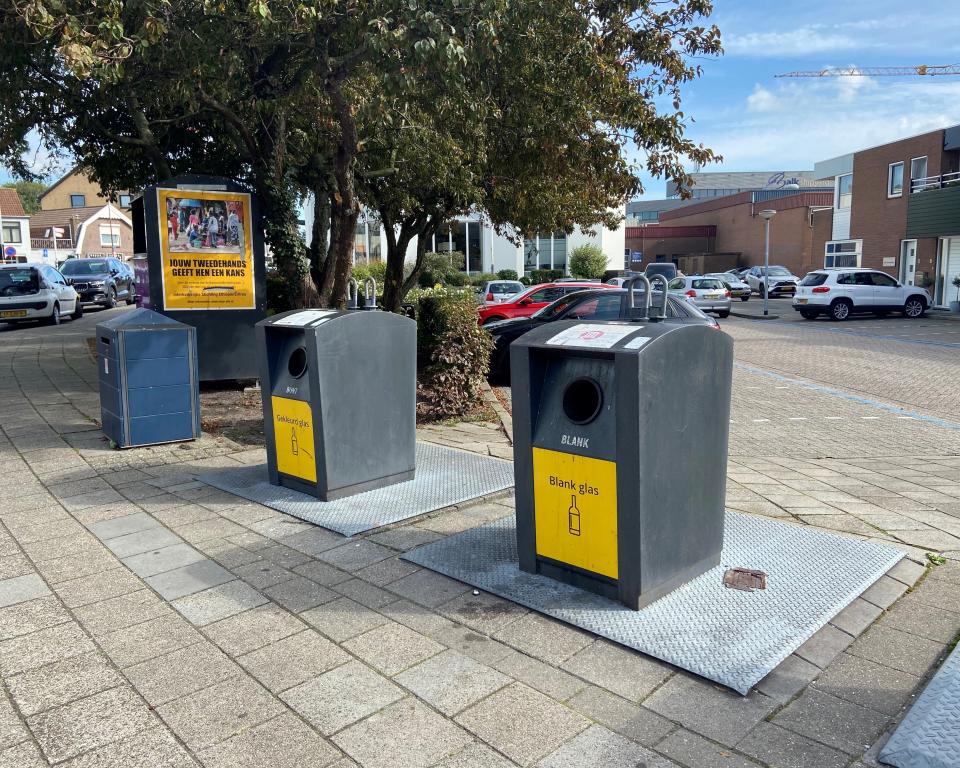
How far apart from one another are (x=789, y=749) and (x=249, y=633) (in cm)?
227

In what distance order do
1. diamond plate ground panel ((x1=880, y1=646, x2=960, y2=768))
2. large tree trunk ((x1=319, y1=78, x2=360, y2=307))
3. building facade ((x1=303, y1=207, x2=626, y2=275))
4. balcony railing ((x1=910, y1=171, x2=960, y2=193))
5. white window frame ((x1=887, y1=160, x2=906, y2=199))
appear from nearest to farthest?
diamond plate ground panel ((x1=880, y1=646, x2=960, y2=768))
large tree trunk ((x1=319, y1=78, x2=360, y2=307))
balcony railing ((x1=910, y1=171, x2=960, y2=193))
white window frame ((x1=887, y1=160, x2=906, y2=199))
building facade ((x1=303, y1=207, x2=626, y2=275))

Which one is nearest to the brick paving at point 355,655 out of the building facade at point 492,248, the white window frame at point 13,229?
the building facade at point 492,248

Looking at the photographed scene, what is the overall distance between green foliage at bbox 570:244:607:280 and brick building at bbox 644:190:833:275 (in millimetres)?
14195

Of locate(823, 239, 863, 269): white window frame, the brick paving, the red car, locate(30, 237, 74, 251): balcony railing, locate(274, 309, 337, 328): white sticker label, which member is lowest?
the brick paving

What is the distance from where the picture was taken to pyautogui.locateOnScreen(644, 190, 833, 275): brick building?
49.7 meters

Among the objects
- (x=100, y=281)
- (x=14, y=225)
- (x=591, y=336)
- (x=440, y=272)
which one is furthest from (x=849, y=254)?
(x=14, y=225)

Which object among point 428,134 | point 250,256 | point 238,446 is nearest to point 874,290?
point 428,134

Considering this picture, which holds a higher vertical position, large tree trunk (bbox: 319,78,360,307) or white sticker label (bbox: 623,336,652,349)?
large tree trunk (bbox: 319,78,360,307)

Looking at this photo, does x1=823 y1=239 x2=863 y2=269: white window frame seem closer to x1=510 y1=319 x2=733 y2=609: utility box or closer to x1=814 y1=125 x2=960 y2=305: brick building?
x1=814 y1=125 x2=960 y2=305: brick building

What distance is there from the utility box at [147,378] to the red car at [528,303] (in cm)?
892

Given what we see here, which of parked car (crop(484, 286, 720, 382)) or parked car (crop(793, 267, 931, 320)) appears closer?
parked car (crop(484, 286, 720, 382))

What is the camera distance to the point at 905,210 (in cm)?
3070

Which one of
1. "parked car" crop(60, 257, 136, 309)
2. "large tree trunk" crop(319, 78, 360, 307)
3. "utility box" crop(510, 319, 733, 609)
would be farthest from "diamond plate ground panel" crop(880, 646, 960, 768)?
"parked car" crop(60, 257, 136, 309)

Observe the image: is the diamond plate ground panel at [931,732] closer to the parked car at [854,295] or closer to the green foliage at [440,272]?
the parked car at [854,295]
